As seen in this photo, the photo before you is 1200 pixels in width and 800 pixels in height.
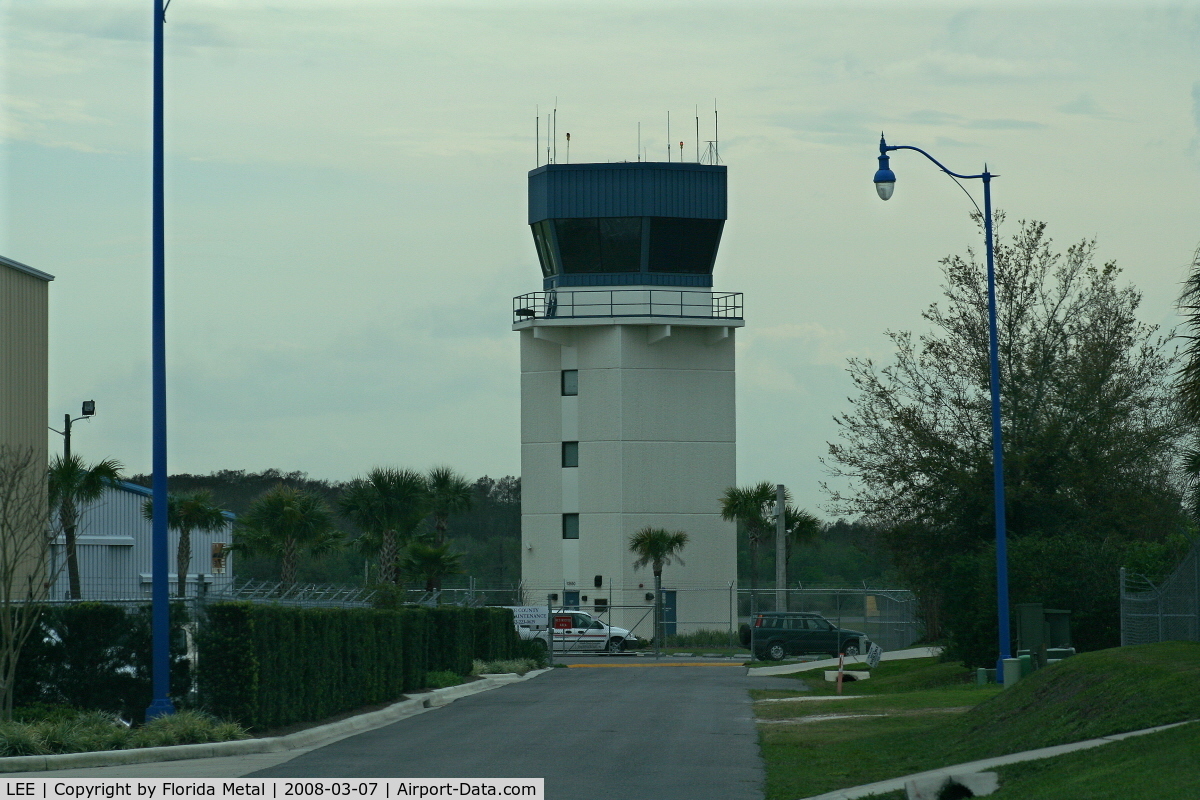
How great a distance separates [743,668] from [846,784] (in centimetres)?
2875

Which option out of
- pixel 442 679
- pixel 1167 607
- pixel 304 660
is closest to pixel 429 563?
pixel 442 679

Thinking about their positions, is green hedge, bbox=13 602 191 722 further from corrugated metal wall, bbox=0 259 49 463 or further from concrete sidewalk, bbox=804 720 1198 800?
corrugated metal wall, bbox=0 259 49 463

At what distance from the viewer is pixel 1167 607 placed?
25578 millimetres

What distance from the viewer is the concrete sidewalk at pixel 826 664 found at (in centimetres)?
3991

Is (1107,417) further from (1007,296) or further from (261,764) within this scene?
(261,764)

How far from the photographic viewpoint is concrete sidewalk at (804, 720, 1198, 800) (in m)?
A: 14.0

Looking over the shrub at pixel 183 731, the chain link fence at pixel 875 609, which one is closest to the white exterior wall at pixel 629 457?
the chain link fence at pixel 875 609

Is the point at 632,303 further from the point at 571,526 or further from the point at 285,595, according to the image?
the point at 285,595

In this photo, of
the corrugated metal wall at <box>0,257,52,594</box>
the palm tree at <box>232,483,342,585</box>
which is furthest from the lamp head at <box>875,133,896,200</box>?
the palm tree at <box>232,483,342,585</box>

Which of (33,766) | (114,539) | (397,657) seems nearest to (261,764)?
(33,766)

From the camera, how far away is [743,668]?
43.5 m

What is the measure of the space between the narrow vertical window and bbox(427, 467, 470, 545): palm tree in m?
6.59

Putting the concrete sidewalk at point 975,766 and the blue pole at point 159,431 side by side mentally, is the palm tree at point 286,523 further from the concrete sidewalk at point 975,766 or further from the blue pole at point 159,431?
the concrete sidewalk at point 975,766

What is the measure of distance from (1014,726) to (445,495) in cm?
5033
